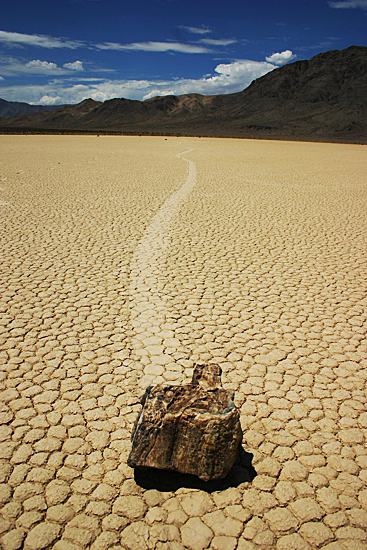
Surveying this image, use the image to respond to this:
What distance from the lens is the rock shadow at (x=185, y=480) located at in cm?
239

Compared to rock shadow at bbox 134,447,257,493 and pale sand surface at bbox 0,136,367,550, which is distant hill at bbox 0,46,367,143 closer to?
pale sand surface at bbox 0,136,367,550

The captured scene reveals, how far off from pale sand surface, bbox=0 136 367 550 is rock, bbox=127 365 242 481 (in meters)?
0.20

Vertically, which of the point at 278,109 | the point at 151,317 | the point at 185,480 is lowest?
the point at 185,480

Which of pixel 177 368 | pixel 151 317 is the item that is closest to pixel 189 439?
pixel 177 368

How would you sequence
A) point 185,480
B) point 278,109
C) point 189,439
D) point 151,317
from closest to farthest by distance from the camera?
point 189,439, point 185,480, point 151,317, point 278,109

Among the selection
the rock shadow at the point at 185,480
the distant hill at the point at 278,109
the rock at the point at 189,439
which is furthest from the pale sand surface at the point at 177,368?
the distant hill at the point at 278,109

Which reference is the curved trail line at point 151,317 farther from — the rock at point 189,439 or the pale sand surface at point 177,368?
the rock at point 189,439

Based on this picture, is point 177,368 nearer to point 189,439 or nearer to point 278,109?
point 189,439

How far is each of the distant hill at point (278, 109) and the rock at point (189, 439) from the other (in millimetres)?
66414

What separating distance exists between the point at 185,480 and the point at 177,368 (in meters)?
1.14

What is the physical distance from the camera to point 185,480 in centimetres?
Answer: 244

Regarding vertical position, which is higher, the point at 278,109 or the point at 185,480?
the point at 278,109

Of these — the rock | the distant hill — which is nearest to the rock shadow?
the rock

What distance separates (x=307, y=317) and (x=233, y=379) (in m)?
1.54
